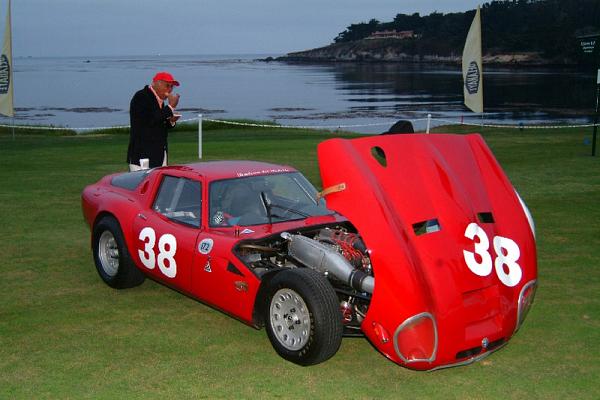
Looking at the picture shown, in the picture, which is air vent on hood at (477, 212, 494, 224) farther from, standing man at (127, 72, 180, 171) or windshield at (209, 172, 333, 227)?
standing man at (127, 72, 180, 171)

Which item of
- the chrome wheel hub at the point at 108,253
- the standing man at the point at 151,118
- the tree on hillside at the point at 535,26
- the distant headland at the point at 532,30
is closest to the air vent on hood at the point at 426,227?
the chrome wheel hub at the point at 108,253

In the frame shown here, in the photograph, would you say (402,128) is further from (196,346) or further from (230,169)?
(196,346)

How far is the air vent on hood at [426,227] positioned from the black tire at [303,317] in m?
0.77

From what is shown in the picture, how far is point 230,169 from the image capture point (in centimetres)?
683

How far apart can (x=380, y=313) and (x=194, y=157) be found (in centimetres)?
1454

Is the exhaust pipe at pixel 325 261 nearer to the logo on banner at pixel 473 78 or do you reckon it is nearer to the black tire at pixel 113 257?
the black tire at pixel 113 257

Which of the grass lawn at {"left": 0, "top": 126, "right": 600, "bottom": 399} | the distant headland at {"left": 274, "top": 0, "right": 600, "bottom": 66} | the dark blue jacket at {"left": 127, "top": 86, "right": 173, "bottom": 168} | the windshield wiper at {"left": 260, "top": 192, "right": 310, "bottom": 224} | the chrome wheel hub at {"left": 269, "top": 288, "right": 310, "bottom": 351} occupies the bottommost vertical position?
the grass lawn at {"left": 0, "top": 126, "right": 600, "bottom": 399}

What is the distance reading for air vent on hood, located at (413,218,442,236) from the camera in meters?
5.13

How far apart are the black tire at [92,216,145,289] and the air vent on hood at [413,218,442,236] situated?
3175 mm

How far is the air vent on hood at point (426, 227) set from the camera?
5129mm

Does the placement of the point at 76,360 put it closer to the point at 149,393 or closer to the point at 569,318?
the point at 149,393

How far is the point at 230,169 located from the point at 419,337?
2.86 meters

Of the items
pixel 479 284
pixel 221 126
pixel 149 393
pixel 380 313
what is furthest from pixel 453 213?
pixel 221 126

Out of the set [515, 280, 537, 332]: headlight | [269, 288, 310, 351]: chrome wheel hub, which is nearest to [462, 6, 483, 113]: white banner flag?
[515, 280, 537, 332]: headlight
